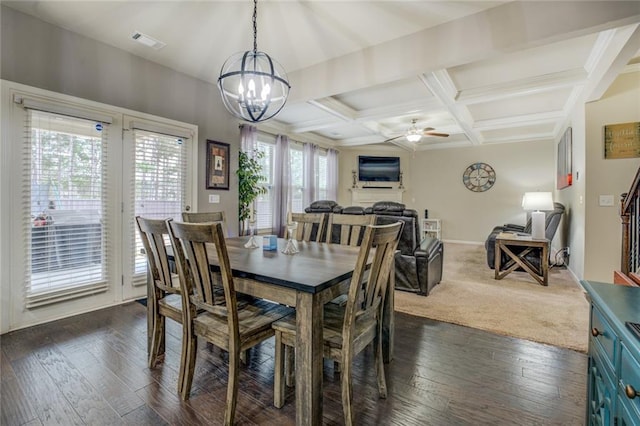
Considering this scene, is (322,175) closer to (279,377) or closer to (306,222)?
(306,222)

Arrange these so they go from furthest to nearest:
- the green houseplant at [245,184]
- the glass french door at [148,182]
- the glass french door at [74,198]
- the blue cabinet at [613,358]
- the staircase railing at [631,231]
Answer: the green houseplant at [245,184]
the glass french door at [148,182]
the glass french door at [74,198]
the staircase railing at [631,231]
the blue cabinet at [613,358]

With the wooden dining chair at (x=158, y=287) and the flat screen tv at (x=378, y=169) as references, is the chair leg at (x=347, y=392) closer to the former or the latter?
the wooden dining chair at (x=158, y=287)

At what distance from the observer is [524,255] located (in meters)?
4.22

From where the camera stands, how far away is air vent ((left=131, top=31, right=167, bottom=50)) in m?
A: 2.92

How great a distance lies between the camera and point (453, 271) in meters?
4.71

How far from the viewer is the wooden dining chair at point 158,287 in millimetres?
1808

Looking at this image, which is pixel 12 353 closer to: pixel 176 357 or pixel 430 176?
pixel 176 357

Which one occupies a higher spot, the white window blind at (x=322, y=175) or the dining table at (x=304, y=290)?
the white window blind at (x=322, y=175)

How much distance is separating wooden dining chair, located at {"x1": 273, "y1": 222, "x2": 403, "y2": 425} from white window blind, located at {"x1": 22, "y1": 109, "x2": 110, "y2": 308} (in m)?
2.50

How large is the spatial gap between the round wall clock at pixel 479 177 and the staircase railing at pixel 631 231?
5.67 metres

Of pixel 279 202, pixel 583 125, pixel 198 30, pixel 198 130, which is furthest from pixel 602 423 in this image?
pixel 279 202

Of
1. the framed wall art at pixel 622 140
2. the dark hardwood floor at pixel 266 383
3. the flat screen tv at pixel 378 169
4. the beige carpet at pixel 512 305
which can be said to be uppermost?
the flat screen tv at pixel 378 169

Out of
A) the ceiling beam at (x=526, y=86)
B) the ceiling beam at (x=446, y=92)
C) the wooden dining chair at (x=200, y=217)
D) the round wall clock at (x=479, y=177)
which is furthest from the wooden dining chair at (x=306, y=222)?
the round wall clock at (x=479, y=177)

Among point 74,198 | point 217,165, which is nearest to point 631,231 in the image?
point 217,165
